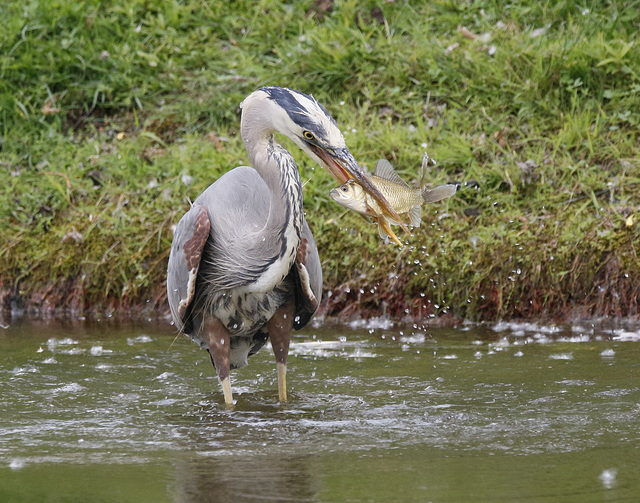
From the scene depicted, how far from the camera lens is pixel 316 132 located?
4.49 metres

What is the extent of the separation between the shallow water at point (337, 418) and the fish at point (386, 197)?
880 mm

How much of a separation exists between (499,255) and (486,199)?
63cm

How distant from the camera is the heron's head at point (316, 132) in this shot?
448 centimetres

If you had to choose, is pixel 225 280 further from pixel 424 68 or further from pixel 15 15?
pixel 15 15

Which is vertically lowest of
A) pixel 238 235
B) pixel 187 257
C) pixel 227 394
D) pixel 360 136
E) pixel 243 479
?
pixel 243 479

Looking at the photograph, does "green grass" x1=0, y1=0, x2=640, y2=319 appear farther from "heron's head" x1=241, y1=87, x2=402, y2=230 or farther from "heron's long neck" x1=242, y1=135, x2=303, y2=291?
"heron's head" x1=241, y1=87, x2=402, y2=230

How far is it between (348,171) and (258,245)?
67 cm

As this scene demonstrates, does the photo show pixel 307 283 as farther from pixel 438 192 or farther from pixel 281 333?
pixel 438 192

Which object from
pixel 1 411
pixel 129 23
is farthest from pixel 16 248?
pixel 1 411

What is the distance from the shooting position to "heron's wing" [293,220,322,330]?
508cm

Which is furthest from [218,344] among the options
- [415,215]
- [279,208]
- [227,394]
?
[415,215]

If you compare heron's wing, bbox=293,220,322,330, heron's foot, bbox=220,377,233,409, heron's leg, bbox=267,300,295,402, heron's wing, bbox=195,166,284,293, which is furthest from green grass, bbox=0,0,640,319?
heron's foot, bbox=220,377,233,409

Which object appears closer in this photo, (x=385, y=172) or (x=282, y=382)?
(x=385, y=172)

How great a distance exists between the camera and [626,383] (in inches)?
197
